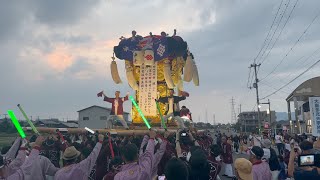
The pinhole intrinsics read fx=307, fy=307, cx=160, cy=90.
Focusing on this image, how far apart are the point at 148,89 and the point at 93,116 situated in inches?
1048

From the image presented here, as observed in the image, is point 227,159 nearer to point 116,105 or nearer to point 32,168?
point 32,168

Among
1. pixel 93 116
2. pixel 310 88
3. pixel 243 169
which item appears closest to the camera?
pixel 243 169

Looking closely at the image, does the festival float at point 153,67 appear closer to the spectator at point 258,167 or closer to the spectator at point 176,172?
the spectator at point 258,167

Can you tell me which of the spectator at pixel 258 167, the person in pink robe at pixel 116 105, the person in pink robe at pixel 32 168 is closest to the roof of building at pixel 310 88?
the person in pink robe at pixel 116 105

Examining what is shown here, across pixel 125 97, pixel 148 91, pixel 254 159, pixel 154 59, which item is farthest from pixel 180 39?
pixel 254 159

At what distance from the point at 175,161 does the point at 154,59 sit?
24.5 m

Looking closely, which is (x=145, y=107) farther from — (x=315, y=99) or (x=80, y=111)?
(x=80, y=111)

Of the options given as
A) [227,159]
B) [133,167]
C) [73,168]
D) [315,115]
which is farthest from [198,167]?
[227,159]

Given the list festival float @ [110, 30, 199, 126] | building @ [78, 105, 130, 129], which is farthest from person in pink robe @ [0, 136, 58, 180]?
building @ [78, 105, 130, 129]

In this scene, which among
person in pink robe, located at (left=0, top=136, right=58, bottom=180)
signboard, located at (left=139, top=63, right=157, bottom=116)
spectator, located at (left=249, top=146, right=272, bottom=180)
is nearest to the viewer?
person in pink robe, located at (left=0, top=136, right=58, bottom=180)

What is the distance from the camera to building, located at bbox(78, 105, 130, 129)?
52.2 metres

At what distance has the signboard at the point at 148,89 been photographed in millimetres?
27922

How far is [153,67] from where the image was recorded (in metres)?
28.6

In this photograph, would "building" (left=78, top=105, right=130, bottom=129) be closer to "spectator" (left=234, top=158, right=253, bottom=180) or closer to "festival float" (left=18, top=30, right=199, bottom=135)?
"festival float" (left=18, top=30, right=199, bottom=135)
